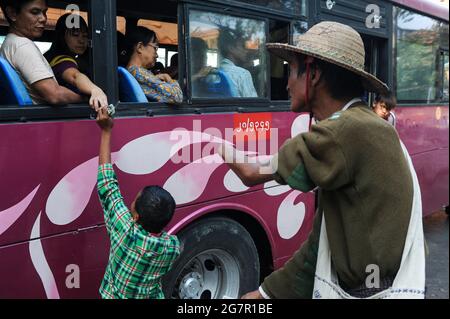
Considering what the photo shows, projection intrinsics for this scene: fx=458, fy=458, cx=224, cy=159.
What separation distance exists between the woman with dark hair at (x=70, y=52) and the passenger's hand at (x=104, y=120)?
8.3 inches

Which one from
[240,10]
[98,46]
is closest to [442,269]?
[240,10]

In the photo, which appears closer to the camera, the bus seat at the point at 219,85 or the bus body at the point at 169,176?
the bus body at the point at 169,176

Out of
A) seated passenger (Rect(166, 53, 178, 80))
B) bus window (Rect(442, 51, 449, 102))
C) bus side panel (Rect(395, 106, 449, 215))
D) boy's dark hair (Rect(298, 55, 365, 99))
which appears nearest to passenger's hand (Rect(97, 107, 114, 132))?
seated passenger (Rect(166, 53, 178, 80))

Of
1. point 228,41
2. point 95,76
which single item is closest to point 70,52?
point 95,76

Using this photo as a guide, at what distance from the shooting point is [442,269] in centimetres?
520

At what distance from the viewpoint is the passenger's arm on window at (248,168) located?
5.37ft

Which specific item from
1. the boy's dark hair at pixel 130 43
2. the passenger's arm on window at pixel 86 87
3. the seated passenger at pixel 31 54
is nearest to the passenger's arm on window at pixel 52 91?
the seated passenger at pixel 31 54

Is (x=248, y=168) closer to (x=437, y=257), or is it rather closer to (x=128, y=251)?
(x=128, y=251)

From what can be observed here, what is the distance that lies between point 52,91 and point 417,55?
460 cm

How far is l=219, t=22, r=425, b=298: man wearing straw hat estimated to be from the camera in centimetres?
149

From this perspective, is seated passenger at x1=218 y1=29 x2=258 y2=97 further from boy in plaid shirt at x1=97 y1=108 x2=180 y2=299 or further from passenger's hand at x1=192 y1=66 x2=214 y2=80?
boy in plaid shirt at x1=97 y1=108 x2=180 y2=299

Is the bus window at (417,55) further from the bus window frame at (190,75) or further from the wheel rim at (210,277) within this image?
the wheel rim at (210,277)

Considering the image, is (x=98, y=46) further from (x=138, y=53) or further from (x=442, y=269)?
(x=442, y=269)

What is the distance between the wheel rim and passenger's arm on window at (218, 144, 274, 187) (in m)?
1.60
